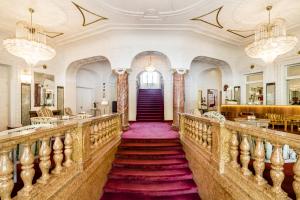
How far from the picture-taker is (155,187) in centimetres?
381

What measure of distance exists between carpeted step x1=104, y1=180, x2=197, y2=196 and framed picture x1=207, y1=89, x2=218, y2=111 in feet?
31.2

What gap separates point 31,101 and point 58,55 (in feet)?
8.20

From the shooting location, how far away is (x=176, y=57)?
7.96 metres

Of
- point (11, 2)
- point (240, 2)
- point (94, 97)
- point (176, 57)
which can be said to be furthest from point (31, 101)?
point (240, 2)

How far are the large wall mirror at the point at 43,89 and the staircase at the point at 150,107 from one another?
15.6 feet

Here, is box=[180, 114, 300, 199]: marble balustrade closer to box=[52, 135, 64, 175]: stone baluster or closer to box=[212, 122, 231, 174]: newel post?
box=[212, 122, 231, 174]: newel post

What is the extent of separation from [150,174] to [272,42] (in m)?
4.49

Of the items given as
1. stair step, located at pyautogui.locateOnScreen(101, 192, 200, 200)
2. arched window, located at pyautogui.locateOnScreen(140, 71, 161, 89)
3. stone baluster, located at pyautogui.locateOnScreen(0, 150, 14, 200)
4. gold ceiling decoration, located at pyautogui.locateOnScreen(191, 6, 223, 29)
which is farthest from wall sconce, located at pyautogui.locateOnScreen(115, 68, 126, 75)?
arched window, located at pyautogui.locateOnScreen(140, 71, 161, 89)

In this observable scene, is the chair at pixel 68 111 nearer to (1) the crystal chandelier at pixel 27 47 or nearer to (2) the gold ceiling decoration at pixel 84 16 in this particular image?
(1) the crystal chandelier at pixel 27 47

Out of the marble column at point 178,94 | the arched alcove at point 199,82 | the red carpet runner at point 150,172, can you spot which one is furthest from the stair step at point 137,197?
the arched alcove at point 199,82

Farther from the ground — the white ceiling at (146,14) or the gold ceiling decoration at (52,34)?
the white ceiling at (146,14)

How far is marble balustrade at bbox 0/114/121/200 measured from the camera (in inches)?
61.2

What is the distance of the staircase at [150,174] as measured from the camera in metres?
3.70

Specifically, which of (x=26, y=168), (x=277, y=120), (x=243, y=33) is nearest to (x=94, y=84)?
(x=243, y=33)
